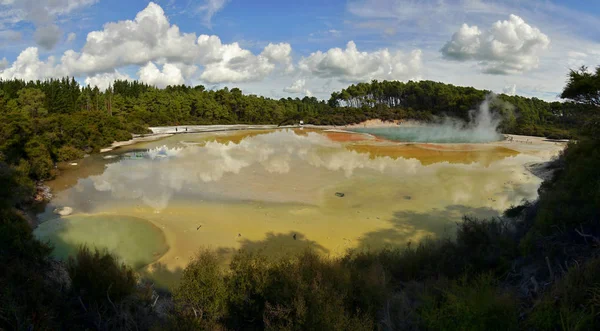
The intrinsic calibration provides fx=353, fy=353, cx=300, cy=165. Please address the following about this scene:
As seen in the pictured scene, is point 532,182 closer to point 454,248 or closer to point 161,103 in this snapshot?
point 454,248

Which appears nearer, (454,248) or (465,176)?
(454,248)

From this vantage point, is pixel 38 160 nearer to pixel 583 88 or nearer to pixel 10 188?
pixel 10 188

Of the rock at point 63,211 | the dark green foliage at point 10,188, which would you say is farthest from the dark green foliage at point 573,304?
the rock at point 63,211

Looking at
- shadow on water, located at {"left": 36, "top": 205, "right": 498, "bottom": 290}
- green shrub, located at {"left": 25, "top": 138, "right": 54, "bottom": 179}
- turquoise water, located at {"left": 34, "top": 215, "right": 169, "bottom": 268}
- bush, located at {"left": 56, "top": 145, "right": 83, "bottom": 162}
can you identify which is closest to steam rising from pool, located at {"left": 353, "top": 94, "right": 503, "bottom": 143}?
shadow on water, located at {"left": 36, "top": 205, "right": 498, "bottom": 290}

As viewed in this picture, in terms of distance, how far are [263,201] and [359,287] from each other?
400 inches

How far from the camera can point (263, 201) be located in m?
15.4

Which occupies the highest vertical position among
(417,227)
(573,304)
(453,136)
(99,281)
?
(453,136)

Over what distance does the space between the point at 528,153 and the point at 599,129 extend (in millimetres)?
26808

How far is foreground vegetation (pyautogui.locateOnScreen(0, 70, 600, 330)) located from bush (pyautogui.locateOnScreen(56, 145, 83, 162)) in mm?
17550

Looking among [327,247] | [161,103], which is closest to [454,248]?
[327,247]

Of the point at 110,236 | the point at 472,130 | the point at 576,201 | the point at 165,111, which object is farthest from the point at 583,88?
the point at 165,111

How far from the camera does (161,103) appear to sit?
224ft

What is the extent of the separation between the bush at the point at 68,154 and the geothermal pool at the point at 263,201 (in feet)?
2.76

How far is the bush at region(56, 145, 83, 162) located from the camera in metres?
24.0
